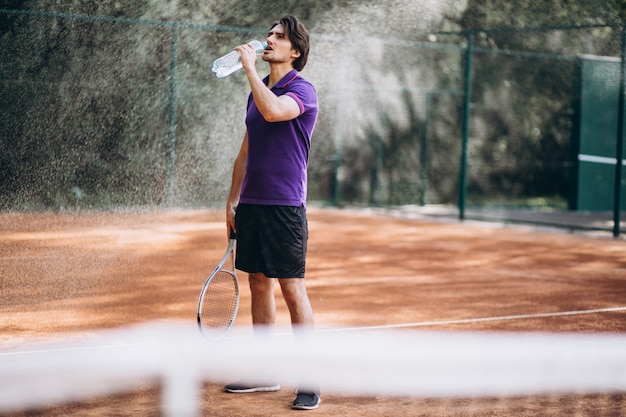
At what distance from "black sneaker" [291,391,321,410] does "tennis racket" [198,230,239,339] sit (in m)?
0.46

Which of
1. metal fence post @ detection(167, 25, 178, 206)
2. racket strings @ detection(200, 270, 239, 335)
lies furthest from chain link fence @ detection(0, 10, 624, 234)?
racket strings @ detection(200, 270, 239, 335)

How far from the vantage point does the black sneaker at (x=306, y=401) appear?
13.5 feet

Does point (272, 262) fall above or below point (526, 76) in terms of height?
below

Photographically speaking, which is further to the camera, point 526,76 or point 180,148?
point 526,76

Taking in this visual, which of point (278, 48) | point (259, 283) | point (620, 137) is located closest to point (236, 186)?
point (259, 283)

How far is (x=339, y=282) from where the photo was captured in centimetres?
826

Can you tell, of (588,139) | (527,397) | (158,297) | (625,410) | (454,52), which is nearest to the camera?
(625,410)

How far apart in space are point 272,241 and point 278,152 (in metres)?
0.35

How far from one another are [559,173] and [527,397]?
12779 millimetres

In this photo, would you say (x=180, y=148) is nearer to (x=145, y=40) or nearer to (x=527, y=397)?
(x=145, y=40)

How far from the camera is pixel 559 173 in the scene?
1697cm

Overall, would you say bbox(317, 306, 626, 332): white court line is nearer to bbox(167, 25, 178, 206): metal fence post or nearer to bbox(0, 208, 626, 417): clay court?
bbox(0, 208, 626, 417): clay court

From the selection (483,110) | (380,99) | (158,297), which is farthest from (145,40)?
(158,297)

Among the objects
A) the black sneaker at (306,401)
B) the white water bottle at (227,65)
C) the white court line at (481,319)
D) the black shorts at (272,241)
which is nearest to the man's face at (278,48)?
the white water bottle at (227,65)
